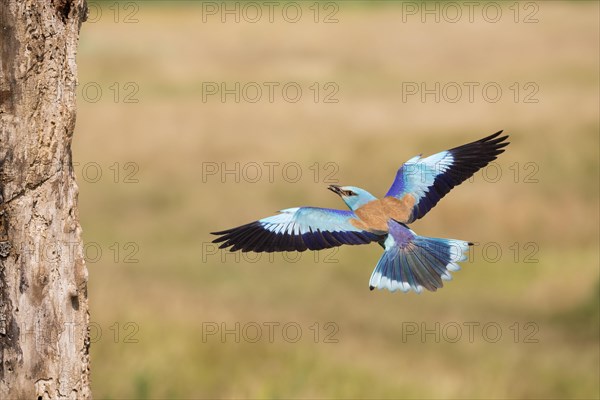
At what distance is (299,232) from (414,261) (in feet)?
2.16

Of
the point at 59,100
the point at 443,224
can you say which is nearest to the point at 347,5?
the point at 443,224

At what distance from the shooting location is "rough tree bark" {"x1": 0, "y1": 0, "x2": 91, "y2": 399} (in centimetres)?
498

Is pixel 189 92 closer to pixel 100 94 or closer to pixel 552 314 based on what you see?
pixel 100 94

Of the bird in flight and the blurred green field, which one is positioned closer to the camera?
the bird in flight

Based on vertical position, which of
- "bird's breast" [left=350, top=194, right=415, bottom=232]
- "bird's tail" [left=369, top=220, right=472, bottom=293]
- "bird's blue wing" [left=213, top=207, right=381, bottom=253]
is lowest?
"bird's tail" [left=369, top=220, right=472, bottom=293]

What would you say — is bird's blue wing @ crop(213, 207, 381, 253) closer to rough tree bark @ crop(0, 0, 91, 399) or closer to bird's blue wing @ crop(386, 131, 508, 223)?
bird's blue wing @ crop(386, 131, 508, 223)

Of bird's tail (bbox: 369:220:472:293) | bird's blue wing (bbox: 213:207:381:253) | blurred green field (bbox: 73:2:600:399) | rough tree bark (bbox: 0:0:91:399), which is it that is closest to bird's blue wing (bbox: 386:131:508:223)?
bird's tail (bbox: 369:220:472:293)

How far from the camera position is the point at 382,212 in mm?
6074

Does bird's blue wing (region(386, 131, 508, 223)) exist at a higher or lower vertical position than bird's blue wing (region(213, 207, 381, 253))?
higher

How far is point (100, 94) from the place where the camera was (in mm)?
26344

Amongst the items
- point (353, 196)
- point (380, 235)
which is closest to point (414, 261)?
point (380, 235)

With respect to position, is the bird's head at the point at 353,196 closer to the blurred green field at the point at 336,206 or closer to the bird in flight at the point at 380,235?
the bird in flight at the point at 380,235

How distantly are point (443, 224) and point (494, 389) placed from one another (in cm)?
875

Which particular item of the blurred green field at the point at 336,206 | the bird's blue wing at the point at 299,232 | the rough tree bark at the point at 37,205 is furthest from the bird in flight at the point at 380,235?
the blurred green field at the point at 336,206
